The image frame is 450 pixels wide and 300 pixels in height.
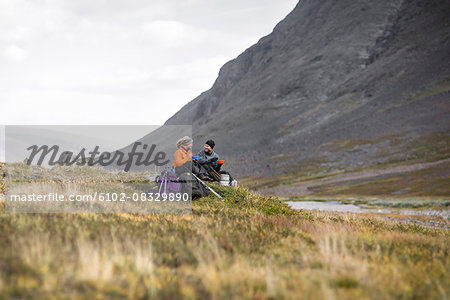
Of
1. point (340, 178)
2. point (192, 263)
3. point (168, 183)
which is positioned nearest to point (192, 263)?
point (192, 263)

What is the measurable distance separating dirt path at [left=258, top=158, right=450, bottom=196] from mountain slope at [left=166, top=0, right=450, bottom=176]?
21.9ft

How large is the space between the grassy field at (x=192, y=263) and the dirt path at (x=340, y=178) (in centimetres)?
6440

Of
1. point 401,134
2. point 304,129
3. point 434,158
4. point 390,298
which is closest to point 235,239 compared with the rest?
point 390,298

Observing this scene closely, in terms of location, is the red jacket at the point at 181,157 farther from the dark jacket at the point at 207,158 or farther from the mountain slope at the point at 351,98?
the mountain slope at the point at 351,98

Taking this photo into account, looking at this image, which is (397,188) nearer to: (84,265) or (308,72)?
(84,265)

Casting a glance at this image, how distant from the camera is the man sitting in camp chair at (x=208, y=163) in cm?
1434

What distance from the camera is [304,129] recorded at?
13788 centimetres

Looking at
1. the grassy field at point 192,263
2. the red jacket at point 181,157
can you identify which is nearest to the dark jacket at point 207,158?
the red jacket at point 181,157

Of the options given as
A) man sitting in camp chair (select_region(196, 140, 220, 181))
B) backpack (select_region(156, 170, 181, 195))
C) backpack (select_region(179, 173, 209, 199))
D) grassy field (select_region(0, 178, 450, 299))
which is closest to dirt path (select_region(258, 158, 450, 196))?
man sitting in camp chair (select_region(196, 140, 220, 181))

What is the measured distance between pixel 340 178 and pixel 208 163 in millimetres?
66529

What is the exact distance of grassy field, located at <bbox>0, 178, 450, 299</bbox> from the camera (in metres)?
3.42

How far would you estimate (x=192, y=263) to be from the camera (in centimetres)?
460

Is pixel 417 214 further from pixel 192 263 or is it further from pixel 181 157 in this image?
pixel 192 263

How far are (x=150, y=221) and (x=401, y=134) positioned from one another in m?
102
